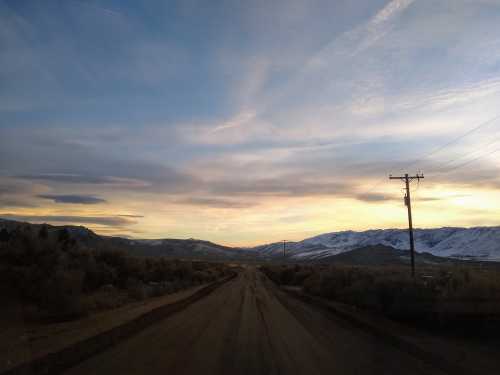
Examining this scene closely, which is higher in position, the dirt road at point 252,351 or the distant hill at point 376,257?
the distant hill at point 376,257

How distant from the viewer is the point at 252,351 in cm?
1163

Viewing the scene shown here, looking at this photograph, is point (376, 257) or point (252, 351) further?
point (376, 257)

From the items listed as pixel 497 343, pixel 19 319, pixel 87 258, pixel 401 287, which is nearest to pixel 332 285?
pixel 401 287

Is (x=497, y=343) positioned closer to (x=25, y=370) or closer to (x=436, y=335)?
(x=436, y=335)

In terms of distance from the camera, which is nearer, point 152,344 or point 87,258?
point 152,344

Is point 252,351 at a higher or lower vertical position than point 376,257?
lower

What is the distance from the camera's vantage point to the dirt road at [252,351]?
9.66 metres

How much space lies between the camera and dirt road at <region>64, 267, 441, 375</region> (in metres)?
9.66

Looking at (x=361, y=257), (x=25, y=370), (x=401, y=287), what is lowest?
(x=25, y=370)

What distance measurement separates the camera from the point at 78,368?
9.38 metres

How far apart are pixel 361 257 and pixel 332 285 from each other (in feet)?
456

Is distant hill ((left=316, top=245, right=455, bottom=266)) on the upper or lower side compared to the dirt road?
upper

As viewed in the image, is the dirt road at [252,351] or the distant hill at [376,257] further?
the distant hill at [376,257]

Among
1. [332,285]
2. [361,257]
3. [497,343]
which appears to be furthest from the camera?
[361,257]
